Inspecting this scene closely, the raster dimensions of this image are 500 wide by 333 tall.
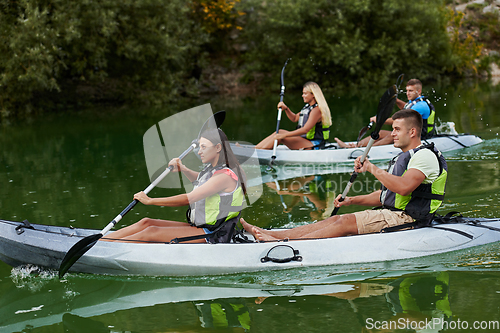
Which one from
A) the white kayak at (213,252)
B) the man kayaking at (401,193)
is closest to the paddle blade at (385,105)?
the man kayaking at (401,193)

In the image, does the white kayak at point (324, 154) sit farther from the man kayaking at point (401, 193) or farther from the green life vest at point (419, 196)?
the green life vest at point (419, 196)

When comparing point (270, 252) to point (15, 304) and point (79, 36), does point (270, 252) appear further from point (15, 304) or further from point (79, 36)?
point (79, 36)

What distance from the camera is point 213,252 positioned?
13.4 feet

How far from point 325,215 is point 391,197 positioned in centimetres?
181

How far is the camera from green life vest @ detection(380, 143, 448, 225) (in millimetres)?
4020

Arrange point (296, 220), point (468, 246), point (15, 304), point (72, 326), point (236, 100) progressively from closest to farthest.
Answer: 1. point (72, 326)
2. point (15, 304)
3. point (468, 246)
4. point (296, 220)
5. point (236, 100)

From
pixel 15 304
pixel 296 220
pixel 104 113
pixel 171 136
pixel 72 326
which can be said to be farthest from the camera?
pixel 104 113

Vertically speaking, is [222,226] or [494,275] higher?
[222,226]

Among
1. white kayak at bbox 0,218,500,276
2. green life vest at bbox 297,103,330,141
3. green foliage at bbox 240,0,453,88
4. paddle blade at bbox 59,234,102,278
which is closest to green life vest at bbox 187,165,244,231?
white kayak at bbox 0,218,500,276

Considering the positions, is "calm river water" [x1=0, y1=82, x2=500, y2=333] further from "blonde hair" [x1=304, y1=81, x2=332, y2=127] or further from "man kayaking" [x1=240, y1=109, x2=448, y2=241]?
"blonde hair" [x1=304, y1=81, x2=332, y2=127]

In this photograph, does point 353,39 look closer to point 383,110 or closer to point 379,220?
point 383,110

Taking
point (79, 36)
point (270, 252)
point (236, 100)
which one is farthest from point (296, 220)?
point (236, 100)

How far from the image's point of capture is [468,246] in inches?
172

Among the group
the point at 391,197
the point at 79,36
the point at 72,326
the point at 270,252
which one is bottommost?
the point at 72,326
